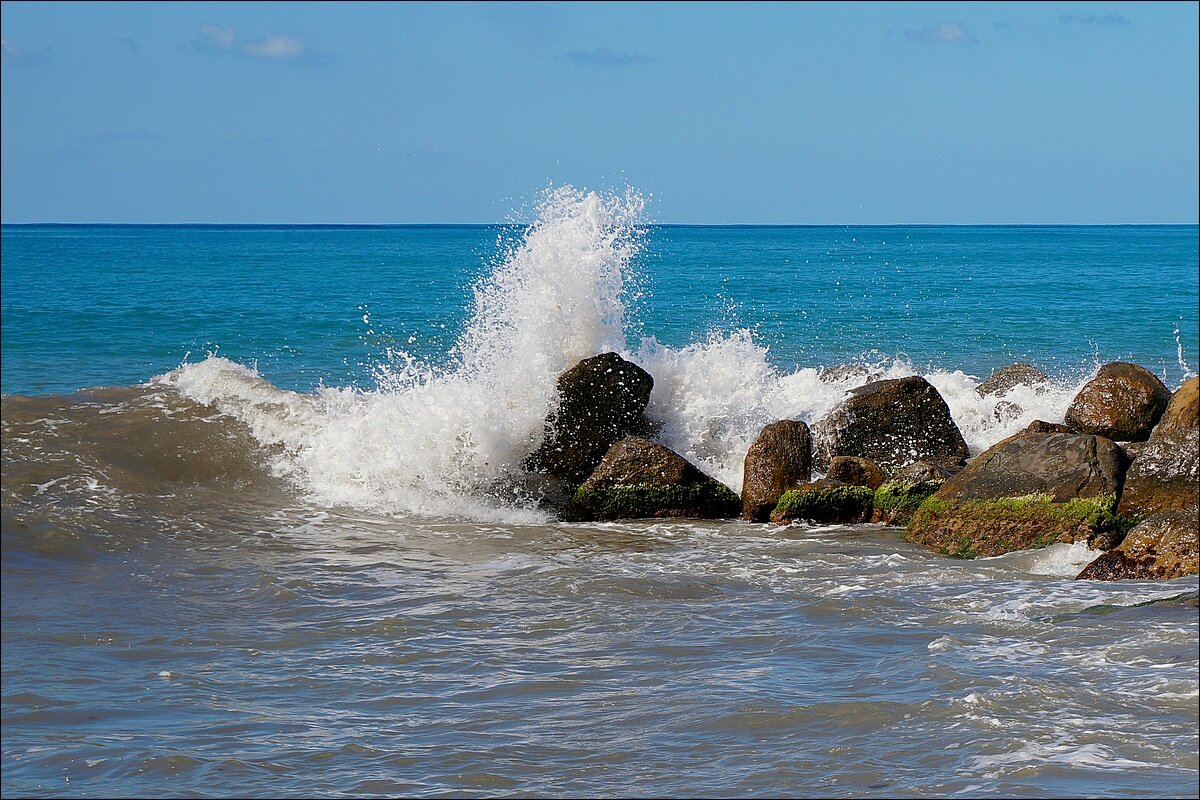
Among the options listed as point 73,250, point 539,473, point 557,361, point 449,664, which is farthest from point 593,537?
point 73,250

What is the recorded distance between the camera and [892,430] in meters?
9.90

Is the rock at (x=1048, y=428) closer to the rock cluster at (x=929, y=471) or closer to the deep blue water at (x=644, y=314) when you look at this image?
the rock cluster at (x=929, y=471)

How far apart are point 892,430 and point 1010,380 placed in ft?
10.4

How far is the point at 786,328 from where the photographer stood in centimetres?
2347

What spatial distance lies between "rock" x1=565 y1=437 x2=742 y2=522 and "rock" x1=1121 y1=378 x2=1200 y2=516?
9.54 ft

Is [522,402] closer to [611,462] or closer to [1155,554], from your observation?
[611,462]

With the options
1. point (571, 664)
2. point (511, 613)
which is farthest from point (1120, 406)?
point (571, 664)

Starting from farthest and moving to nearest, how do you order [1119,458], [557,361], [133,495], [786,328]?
[786,328]
[557,361]
[133,495]
[1119,458]

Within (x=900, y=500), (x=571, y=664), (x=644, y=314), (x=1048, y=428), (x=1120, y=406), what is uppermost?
(x=644, y=314)

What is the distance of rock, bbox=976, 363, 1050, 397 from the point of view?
12.3m

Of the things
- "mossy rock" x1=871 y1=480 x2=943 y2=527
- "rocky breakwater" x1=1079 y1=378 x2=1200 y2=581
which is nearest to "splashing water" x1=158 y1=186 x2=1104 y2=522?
"mossy rock" x1=871 y1=480 x2=943 y2=527

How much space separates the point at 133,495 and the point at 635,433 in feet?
13.5

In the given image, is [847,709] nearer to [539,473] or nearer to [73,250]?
[539,473]

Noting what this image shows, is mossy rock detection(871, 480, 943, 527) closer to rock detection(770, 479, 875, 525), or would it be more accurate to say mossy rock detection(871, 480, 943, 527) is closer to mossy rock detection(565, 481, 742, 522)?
rock detection(770, 479, 875, 525)
